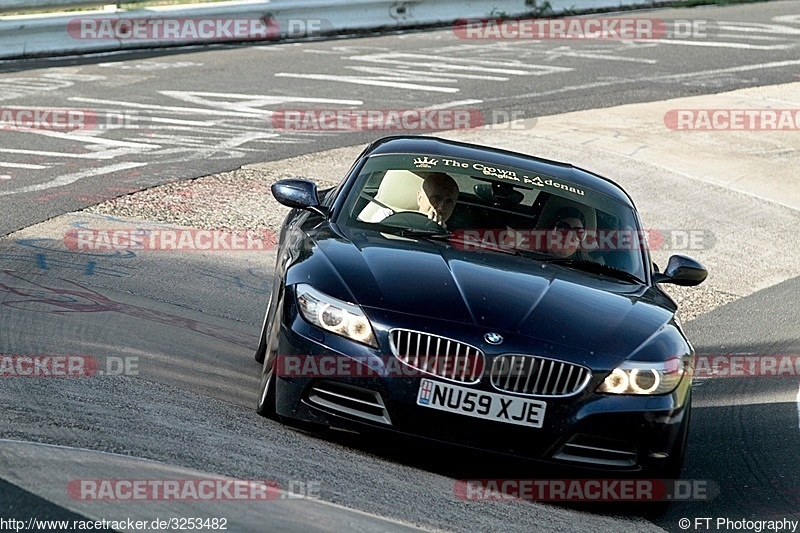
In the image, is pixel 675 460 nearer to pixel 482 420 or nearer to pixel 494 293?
pixel 482 420

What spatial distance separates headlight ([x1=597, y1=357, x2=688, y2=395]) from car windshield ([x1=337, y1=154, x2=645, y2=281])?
1.12m

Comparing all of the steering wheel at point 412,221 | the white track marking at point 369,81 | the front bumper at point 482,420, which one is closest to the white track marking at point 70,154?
the white track marking at point 369,81

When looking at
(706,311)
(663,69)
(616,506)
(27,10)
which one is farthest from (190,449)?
(663,69)

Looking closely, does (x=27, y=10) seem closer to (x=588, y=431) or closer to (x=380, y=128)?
(x=380, y=128)

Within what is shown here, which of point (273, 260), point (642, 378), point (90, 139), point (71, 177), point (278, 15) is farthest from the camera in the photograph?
point (278, 15)

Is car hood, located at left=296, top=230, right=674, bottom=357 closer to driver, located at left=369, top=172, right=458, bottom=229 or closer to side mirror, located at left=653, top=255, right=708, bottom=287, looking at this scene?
driver, located at left=369, top=172, right=458, bottom=229

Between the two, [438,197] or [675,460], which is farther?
[438,197]

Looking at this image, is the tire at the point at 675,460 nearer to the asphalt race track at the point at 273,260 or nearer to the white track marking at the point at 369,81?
the asphalt race track at the point at 273,260

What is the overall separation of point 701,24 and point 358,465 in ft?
73.8

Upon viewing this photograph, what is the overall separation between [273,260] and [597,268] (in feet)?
14.1

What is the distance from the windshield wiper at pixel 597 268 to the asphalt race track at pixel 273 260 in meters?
1.03

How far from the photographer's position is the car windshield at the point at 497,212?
693 cm

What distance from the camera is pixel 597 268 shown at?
691 cm

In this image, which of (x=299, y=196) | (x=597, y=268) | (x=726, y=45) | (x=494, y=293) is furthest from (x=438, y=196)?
(x=726, y=45)
